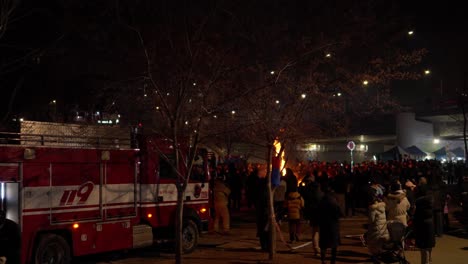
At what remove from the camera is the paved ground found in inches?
506

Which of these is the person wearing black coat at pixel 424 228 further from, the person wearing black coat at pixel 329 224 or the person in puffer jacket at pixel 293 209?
the person in puffer jacket at pixel 293 209

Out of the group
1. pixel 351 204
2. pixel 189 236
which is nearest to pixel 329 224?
pixel 189 236

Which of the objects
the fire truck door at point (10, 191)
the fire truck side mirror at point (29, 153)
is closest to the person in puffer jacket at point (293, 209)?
the fire truck side mirror at point (29, 153)

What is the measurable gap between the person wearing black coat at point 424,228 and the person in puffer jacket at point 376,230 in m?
0.85

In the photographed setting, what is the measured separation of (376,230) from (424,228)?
3.70 feet

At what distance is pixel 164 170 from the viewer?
45.0 feet

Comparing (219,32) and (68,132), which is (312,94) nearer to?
(219,32)

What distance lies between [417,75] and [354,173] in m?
9.33

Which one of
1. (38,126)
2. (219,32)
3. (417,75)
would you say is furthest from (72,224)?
(417,75)

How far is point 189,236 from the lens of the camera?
14.1 metres

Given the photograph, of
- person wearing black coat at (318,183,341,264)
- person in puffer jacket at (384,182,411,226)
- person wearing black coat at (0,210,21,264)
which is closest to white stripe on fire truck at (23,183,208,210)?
person wearing black coat at (0,210,21,264)

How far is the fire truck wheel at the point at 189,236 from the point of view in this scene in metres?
14.0

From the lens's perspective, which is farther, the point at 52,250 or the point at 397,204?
the point at 397,204

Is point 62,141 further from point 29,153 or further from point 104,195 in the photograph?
point 104,195
